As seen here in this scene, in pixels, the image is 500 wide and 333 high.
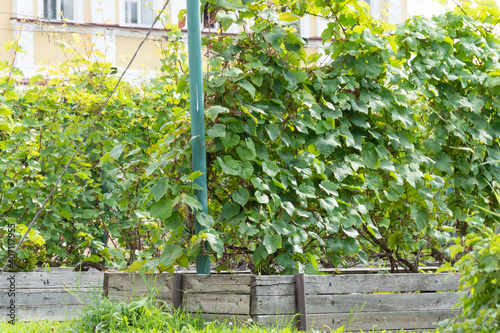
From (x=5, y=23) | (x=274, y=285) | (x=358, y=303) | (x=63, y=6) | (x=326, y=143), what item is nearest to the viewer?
(x=274, y=285)

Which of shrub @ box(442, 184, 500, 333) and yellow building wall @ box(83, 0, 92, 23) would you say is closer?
shrub @ box(442, 184, 500, 333)

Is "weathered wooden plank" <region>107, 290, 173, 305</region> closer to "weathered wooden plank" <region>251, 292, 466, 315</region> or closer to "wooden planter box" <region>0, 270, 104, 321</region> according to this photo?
"weathered wooden plank" <region>251, 292, 466, 315</region>

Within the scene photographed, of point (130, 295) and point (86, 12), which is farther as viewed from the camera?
point (86, 12)

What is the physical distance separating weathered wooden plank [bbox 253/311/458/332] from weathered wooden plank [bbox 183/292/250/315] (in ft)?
0.30

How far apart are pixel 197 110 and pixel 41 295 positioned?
83.6 inches

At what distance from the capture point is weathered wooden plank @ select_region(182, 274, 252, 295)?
266cm

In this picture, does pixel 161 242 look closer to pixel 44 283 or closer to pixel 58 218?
pixel 44 283

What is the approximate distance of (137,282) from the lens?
2.86 meters

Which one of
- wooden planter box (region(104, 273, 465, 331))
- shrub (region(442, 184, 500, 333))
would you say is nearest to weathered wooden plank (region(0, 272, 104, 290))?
wooden planter box (region(104, 273, 465, 331))

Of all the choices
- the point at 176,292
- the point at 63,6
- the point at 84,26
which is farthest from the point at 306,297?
the point at 63,6

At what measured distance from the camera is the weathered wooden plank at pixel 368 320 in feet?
8.76

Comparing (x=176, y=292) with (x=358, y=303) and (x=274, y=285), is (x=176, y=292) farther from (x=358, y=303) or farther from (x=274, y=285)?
(x=358, y=303)

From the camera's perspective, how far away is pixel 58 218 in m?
4.61

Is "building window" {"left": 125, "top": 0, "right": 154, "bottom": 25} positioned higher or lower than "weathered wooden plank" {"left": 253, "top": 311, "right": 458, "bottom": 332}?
higher
